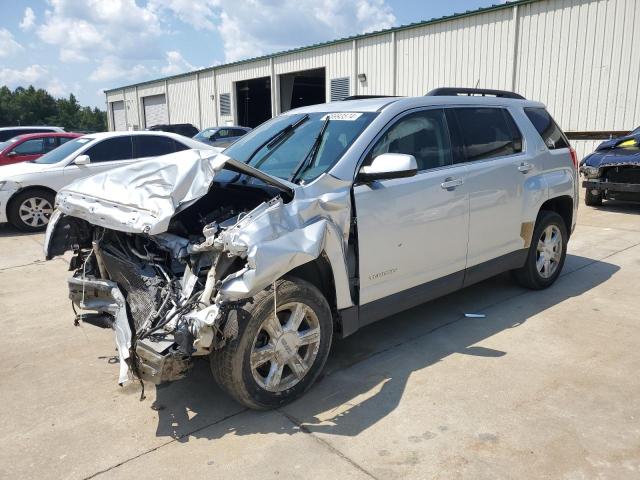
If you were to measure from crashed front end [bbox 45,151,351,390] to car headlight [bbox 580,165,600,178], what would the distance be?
27.1 feet

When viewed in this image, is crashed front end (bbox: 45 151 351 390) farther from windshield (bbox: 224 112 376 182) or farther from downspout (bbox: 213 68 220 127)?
downspout (bbox: 213 68 220 127)

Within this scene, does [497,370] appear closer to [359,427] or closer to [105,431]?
[359,427]

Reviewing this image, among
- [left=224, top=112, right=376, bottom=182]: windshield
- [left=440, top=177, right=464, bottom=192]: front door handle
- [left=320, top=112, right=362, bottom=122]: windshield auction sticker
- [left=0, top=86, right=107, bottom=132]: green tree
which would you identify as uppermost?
[left=0, top=86, right=107, bottom=132]: green tree

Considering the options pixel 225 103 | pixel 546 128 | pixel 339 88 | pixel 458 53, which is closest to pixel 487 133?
pixel 546 128

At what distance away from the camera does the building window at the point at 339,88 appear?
20406 mm

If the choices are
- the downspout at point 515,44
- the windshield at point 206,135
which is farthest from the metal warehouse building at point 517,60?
the windshield at point 206,135

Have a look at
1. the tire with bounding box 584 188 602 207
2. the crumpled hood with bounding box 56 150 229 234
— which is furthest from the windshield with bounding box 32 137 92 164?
the tire with bounding box 584 188 602 207

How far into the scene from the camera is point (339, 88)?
20766mm

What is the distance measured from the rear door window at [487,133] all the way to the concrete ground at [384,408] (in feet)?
4.80

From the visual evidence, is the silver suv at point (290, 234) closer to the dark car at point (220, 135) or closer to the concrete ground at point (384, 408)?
the concrete ground at point (384, 408)

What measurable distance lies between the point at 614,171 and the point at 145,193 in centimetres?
930

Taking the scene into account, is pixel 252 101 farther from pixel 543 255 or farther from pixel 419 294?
pixel 419 294

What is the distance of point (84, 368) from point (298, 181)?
7.01 feet

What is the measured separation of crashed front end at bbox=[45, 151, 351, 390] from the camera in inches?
114
